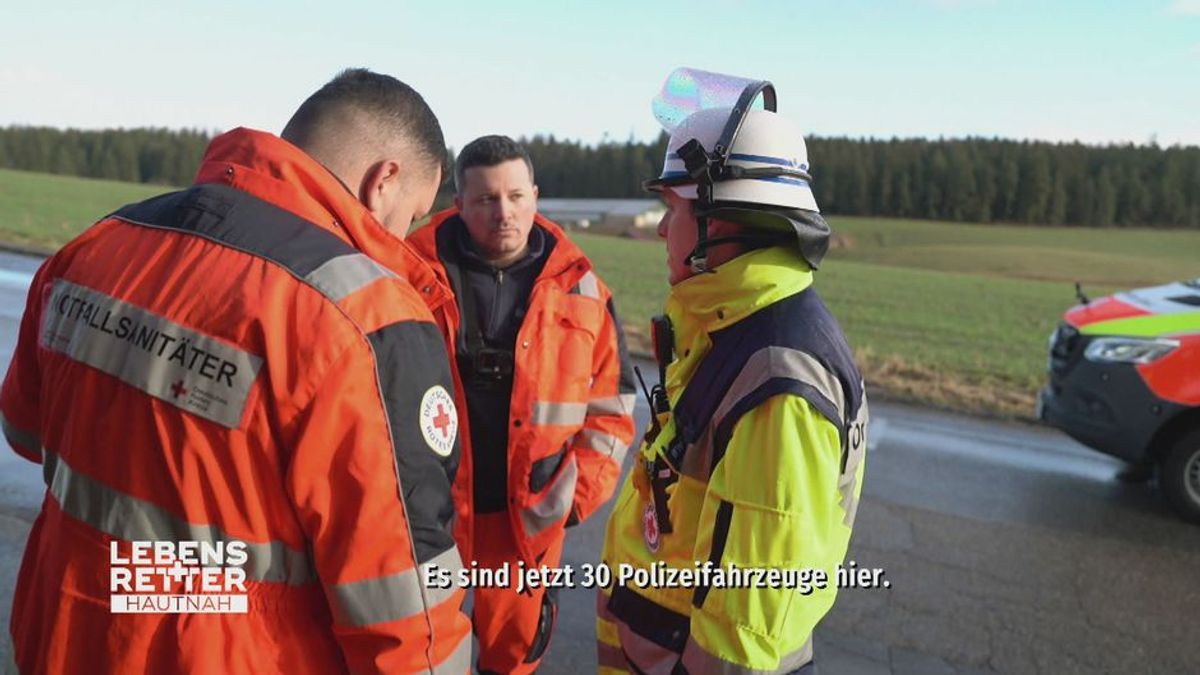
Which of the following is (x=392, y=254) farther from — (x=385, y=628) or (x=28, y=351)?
(x=28, y=351)

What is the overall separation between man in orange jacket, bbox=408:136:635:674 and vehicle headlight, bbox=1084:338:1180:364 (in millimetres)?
4159

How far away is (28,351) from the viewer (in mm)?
1731

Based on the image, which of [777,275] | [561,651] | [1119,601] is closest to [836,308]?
[1119,601]

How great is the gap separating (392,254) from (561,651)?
231 cm

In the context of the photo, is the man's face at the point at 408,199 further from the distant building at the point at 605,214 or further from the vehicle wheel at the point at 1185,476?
the distant building at the point at 605,214

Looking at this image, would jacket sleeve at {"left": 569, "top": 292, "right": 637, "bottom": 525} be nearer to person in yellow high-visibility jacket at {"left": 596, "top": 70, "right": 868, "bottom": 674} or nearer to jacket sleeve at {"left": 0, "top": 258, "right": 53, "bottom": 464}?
person in yellow high-visibility jacket at {"left": 596, "top": 70, "right": 868, "bottom": 674}

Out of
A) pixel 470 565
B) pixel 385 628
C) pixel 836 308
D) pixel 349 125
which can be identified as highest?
pixel 349 125

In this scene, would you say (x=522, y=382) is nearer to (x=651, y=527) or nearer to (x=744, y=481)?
(x=651, y=527)

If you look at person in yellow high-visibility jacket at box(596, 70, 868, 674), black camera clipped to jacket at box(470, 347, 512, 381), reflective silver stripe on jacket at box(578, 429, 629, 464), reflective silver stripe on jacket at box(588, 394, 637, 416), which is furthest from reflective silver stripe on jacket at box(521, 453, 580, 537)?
person in yellow high-visibility jacket at box(596, 70, 868, 674)

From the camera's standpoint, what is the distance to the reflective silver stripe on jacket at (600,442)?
2.96 metres

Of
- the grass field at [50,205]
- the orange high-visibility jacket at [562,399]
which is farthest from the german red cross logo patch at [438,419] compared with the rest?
the grass field at [50,205]

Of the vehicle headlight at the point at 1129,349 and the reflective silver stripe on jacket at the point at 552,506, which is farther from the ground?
the vehicle headlight at the point at 1129,349

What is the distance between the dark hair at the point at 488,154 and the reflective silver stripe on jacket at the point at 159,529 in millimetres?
1892

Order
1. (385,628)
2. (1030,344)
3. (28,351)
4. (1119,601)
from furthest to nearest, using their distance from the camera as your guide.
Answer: (1030,344), (1119,601), (28,351), (385,628)
